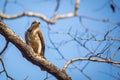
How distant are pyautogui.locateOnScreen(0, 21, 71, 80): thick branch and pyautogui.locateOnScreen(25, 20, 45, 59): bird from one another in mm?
1776

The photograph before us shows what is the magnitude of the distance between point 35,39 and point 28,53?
2136 mm

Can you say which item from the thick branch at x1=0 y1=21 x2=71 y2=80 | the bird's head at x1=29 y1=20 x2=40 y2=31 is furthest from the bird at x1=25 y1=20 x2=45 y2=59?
the thick branch at x1=0 y1=21 x2=71 y2=80

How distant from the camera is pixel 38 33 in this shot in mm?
6895

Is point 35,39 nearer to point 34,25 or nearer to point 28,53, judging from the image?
point 34,25

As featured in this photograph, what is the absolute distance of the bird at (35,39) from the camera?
6654mm

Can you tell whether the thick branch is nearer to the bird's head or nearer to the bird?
the bird

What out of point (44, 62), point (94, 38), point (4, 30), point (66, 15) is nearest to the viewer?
point (66, 15)

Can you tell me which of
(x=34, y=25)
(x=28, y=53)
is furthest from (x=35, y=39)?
(x=28, y=53)

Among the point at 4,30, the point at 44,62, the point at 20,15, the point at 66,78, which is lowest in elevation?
the point at 66,78

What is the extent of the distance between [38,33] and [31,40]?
0.30 metres

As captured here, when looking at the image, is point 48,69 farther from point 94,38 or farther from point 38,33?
point 38,33

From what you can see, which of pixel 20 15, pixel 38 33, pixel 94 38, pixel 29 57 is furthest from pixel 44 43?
pixel 20 15

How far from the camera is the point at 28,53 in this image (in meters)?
4.63

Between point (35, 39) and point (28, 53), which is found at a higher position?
point (28, 53)
